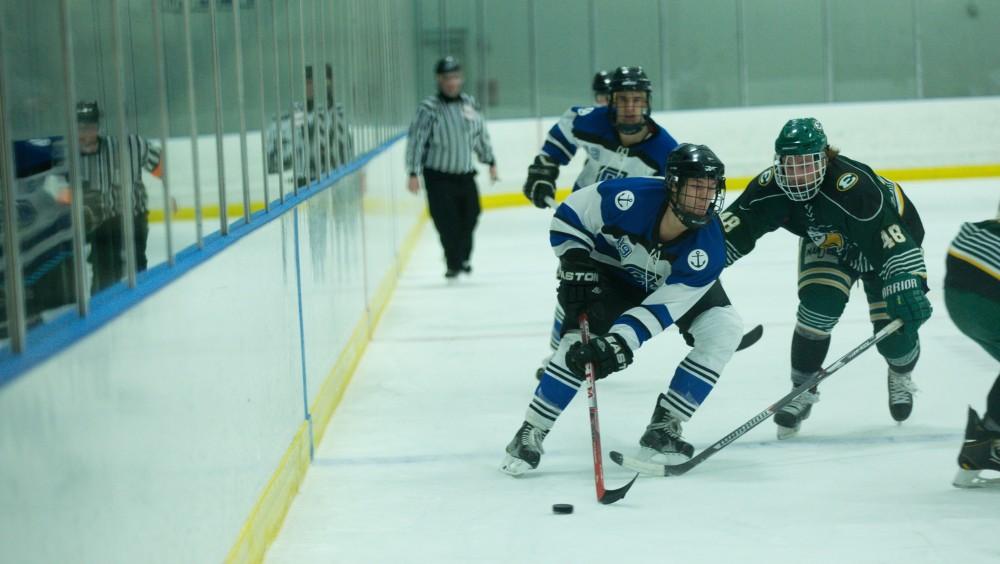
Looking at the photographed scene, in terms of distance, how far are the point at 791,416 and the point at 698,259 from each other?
2.59ft

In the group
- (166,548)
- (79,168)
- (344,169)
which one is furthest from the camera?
(344,169)

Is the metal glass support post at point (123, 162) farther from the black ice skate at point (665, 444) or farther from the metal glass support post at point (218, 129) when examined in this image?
the black ice skate at point (665, 444)

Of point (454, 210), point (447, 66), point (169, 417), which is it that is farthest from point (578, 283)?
point (447, 66)

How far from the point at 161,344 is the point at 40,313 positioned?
452 mm

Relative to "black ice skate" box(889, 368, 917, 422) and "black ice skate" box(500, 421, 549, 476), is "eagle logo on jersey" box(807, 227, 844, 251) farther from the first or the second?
"black ice skate" box(500, 421, 549, 476)

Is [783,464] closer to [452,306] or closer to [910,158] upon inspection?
[452,306]

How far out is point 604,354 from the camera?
323 centimetres

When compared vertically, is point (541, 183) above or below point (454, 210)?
above

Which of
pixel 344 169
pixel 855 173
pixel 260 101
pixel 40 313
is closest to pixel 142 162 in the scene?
pixel 40 313

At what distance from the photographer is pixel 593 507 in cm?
314

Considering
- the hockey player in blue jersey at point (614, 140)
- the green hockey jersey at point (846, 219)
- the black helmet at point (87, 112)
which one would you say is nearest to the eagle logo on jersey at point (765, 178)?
the green hockey jersey at point (846, 219)

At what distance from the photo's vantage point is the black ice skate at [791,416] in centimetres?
379

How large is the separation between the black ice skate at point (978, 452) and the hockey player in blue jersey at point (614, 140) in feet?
4.81

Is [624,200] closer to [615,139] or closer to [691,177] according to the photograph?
[691,177]
